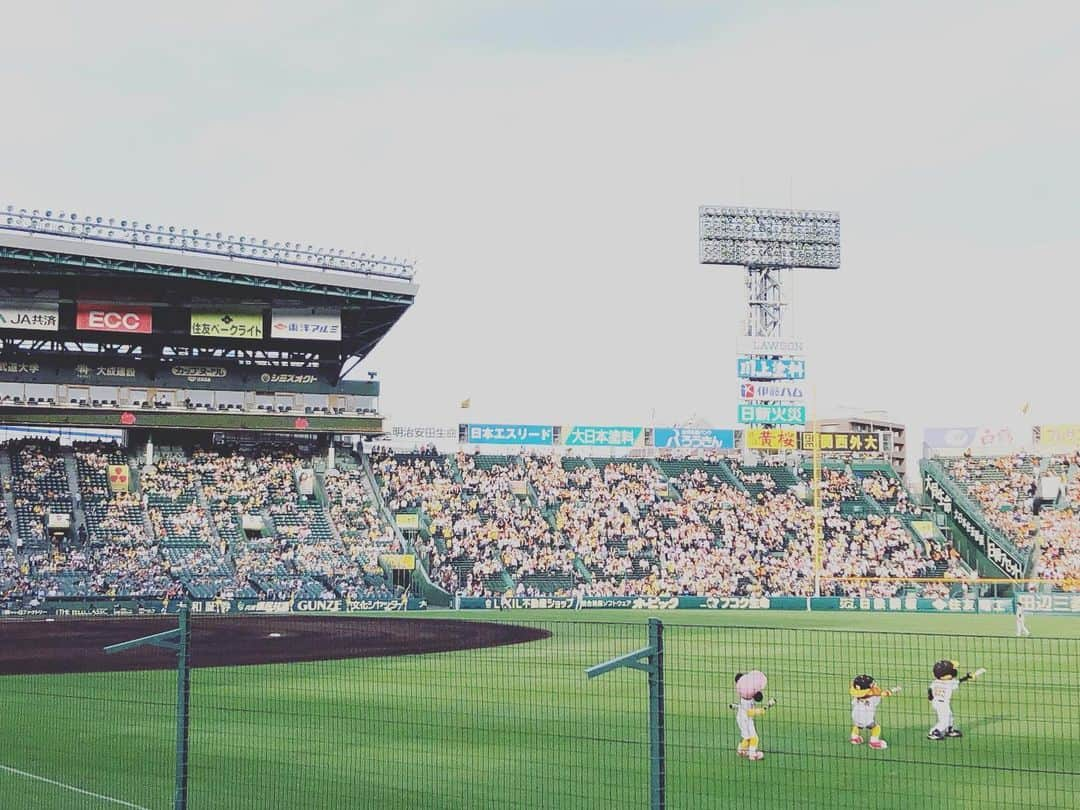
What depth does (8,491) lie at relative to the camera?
5297cm

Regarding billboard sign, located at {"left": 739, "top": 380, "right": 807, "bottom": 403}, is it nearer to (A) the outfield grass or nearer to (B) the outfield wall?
(B) the outfield wall

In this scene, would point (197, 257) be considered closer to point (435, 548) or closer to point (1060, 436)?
point (435, 548)

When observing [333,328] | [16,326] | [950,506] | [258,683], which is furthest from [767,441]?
[258,683]

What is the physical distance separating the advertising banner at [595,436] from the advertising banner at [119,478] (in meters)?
24.1

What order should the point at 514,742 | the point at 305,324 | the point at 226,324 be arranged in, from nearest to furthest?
1. the point at 514,742
2. the point at 226,324
3. the point at 305,324

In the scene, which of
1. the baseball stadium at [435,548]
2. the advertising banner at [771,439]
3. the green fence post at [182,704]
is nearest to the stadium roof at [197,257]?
the baseball stadium at [435,548]

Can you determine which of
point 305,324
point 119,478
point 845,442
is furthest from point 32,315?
point 845,442

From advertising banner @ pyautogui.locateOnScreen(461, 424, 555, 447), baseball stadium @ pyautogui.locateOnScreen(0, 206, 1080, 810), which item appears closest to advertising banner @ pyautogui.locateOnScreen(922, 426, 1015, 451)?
baseball stadium @ pyautogui.locateOnScreen(0, 206, 1080, 810)

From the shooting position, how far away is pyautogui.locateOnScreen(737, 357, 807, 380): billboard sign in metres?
68.5

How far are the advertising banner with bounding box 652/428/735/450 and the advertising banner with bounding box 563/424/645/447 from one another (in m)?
2.50

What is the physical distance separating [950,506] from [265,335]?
3864cm

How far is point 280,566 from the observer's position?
52375mm

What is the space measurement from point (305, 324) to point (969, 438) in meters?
41.1

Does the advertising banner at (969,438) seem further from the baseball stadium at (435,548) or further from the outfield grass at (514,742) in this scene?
the outfield grass at (514,742)
